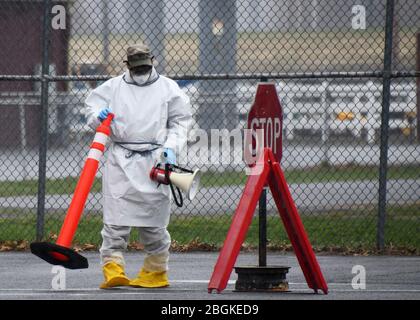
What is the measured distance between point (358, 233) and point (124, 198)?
4.23 metres

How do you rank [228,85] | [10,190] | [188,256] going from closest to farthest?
1. [188,256]
2. [10,190]
3. [228,85]

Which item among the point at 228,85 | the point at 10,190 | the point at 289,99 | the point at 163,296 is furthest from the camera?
the point at 289,99

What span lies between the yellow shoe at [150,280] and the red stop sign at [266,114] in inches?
55.4

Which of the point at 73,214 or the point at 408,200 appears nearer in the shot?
the point at 73,214

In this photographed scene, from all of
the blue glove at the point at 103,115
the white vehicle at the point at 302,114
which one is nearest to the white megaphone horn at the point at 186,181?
the blue glove at the point at 103,115

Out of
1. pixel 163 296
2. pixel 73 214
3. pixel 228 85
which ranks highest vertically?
pixel 228 85

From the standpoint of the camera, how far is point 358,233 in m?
13.5

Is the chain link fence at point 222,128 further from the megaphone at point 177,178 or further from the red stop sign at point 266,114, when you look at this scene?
the megaphone at point 177,178

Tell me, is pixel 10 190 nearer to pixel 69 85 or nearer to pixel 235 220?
pixel 235 220

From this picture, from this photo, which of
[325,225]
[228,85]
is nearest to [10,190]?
[325,225]

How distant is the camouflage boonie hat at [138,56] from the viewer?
386 inches

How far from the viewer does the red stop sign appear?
930 centimetres

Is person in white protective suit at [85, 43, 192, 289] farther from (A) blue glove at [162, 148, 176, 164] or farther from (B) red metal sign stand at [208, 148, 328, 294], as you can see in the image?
(B) red metal sign stand at [208, 148, 328, 294]

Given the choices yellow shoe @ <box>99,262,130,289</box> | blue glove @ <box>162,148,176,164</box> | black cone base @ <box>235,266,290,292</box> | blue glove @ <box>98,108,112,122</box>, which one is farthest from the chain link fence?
yellow shoe @ <box>99,262,130,289</box>
